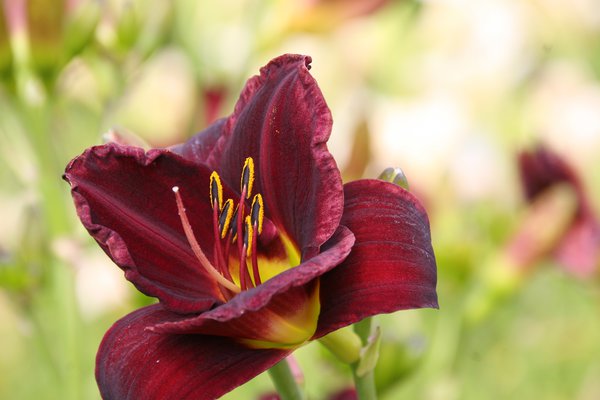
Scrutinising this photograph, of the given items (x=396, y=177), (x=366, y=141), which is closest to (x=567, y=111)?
(x=366, y=141)

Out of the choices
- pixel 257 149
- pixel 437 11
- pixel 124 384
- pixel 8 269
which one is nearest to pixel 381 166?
pixel 8 269

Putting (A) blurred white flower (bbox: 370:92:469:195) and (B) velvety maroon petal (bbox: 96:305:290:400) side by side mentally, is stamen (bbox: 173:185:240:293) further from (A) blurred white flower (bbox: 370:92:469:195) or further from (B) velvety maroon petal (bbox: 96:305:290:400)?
(A) blurred white flower (bbox: 370:92:469:195)

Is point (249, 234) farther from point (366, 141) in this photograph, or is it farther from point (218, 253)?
point (366, 141)

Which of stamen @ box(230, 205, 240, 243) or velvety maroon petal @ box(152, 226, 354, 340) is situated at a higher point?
stamen @ box(230, 205, 240, 243)

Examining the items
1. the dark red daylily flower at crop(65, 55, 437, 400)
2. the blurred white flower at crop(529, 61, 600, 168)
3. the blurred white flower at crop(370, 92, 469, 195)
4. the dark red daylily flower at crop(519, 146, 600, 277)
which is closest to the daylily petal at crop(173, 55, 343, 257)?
the dark red daylily flower at crop(65, 55, 437, 400)

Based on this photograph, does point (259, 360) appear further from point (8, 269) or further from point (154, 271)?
point (8, 269)

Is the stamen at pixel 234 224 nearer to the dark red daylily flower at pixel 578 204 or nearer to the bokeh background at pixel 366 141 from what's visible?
the bokeh background at pixel 366 141
